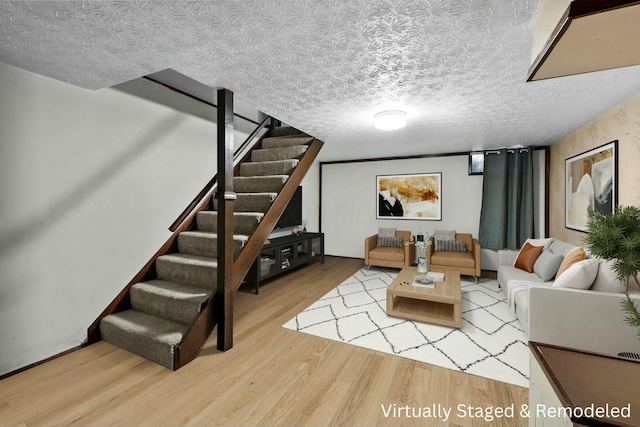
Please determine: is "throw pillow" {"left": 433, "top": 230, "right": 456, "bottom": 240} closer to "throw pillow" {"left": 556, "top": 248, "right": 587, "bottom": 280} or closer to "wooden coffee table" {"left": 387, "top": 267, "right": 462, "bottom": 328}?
"wooden coffee table" {"left": 387, "top": 267, "right": 462, "bottom": 328}

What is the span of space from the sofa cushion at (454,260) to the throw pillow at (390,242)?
0.77 metres

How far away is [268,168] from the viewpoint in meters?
3.66

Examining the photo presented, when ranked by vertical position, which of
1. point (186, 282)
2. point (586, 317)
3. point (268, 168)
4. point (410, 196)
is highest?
point (268, 168)

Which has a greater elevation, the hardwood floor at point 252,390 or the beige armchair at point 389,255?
the beige armchair at point 389,255

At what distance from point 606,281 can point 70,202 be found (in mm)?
4317

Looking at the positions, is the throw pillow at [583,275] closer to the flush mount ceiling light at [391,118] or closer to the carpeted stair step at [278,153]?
the flush mount ceiling light at [391,118]

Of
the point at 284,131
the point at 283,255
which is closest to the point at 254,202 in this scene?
the point at 283,255

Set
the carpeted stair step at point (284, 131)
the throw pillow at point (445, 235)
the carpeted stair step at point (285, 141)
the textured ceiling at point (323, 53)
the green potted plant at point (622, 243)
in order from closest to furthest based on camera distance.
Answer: the green potted plant at point (622, 243) → the textured ceiling at point (323, 53) → the carpeted stair step at point (285, 141) → the carpeted stair step at point (284, 131) → the throw pillow at point (445, 235)

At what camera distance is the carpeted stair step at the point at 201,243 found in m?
2.76

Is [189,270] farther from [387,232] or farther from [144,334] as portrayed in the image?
[387,232]

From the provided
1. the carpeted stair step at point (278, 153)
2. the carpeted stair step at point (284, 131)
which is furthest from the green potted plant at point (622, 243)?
the carpeted stair step at point (284, 131)

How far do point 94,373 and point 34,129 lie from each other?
185 centimetres

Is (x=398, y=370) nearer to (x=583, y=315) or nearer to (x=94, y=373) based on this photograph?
(x=583, y=315)

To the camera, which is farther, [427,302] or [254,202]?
[427,302]
